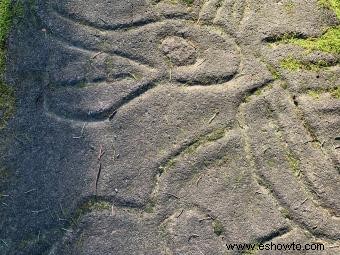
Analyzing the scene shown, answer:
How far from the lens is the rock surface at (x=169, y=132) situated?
96.3 inches

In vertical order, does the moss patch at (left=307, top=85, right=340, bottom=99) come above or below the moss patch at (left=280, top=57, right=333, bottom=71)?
below

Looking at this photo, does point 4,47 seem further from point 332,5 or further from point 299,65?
point 332,5

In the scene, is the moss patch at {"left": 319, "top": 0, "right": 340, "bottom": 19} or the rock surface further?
the moss patch at {"left": 319, "top": 0, "right": 340, "bottom": 19}

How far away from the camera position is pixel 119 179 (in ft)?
8.25

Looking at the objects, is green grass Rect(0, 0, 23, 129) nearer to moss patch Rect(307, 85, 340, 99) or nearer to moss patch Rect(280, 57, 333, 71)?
moss patch Rect(280, 57, 333, 71)

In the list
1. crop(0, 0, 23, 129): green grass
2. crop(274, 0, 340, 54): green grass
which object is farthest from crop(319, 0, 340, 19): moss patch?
crop(0, 0, 23, 129): green grass

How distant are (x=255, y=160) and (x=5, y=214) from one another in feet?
4.08

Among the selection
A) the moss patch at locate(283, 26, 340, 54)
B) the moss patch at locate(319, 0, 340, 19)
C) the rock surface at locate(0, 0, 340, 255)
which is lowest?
the rock surface at locate(0, 0, 340, 255)

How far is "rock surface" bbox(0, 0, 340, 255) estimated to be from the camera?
2445mm

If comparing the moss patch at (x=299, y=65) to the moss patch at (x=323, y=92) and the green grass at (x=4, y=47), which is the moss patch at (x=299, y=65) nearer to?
the moss patch at (x=323, y=92)

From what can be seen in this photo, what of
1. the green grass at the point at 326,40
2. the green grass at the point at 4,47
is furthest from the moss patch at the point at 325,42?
the green grass at the point at 4,47

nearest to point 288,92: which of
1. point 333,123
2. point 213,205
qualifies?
point 333,123

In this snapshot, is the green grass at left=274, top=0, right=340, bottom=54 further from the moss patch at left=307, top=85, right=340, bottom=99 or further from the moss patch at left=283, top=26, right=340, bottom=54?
the moss patch at left=307, top=85, right=340, bottom=99

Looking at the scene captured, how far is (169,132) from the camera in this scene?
8.32 ft
